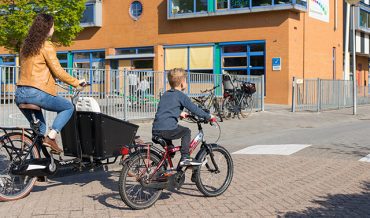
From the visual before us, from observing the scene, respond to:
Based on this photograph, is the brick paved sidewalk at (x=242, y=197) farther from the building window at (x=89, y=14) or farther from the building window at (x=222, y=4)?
the building window at (x=89, y=14)

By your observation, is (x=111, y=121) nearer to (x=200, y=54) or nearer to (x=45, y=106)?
(x=45, y=106)

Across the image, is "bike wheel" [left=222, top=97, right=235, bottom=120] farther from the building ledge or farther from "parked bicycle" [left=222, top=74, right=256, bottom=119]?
the building ledge

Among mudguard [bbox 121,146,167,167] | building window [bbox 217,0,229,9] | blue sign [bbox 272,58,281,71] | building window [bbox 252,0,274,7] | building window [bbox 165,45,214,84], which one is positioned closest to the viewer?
mudguard [bbox 121,146,167,167]

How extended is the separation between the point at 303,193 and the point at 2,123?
6996 millimetres

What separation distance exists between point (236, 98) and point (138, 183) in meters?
12.0

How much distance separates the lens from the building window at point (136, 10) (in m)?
29.7

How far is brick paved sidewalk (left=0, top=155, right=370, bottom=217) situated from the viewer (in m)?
5.42

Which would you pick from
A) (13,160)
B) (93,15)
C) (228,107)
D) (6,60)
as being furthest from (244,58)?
(13,160)

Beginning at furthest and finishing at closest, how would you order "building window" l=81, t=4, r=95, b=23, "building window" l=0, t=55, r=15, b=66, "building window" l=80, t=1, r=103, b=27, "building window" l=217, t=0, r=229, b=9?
"building window" l=0, t=55, r=15, b=66, "building window" l=81, t=4, r=95, b=23, "building window" l=80, t=1, r=103, b=27, "building window" l=217, t=0, r=229, b=9

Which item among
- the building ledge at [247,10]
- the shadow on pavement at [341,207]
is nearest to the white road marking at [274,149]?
the shadow on pavement at [341,207]

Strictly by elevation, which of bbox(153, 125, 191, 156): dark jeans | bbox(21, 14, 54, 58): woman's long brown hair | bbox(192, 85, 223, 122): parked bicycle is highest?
bbox(21, 14, 54, 58): woman's long brown hair

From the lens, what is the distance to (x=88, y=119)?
6.06 metres

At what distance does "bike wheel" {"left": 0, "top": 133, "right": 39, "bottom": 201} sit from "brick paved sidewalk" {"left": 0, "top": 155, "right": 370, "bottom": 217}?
0.12 metres

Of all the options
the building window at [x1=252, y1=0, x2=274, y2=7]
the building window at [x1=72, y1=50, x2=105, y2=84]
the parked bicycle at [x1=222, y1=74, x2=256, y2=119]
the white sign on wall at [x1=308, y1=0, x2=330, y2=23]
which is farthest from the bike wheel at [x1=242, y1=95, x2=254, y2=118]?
the building window at [x1=72, y1=50, x2=105, y2=84]
